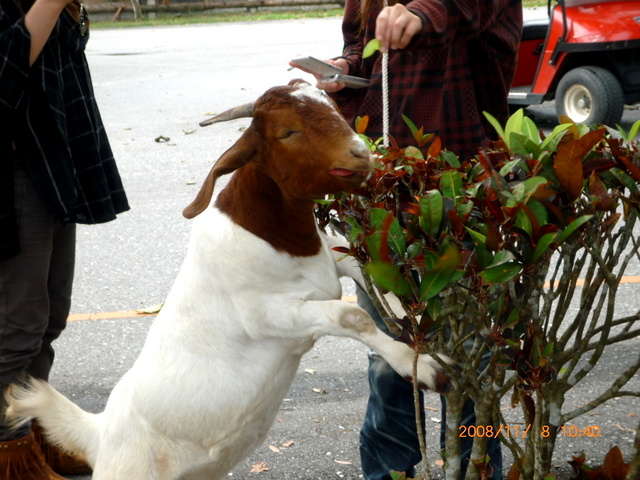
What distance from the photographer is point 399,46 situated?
2137 millimetres

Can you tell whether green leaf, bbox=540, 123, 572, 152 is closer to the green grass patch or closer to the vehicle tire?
the vehicle tire

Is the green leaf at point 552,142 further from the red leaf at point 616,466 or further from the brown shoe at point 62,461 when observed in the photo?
the brown shoe at point 62,461

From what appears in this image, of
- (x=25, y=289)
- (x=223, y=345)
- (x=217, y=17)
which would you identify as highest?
(x=223, y=345)

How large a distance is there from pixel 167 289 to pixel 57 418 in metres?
2.74

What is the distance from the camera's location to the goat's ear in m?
2.06

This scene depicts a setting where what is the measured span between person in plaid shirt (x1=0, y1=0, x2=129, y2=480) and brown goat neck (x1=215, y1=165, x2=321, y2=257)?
863 millimetres

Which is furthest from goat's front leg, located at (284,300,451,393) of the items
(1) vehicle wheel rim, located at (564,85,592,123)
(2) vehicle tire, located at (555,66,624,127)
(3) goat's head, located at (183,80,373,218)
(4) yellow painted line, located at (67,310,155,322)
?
(1) vehicle wheel rim, located at (564,85,592,123)

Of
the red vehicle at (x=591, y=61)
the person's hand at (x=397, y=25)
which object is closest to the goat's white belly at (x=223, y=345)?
the person's hand at (x=397, y=25)

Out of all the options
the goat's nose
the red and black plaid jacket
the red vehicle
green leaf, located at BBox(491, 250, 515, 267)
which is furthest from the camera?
the red vehicle

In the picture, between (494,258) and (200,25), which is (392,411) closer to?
(494,258)

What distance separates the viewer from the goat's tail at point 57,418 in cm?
262

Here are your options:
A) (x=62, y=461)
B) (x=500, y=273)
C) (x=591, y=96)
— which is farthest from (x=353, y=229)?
(x=591, y=96)

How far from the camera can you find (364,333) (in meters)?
2.20

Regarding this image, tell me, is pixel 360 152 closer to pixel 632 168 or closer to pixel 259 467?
pixel 632 168
